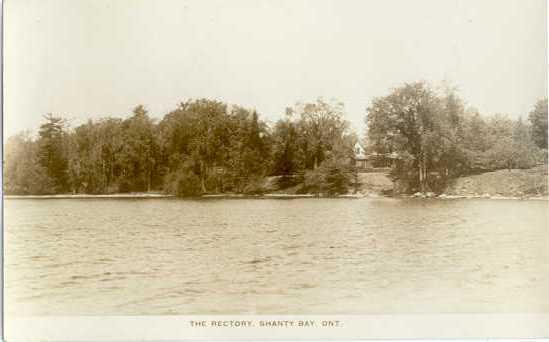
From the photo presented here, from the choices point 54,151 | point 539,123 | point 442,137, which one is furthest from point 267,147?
point 539,123

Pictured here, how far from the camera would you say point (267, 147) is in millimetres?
5270

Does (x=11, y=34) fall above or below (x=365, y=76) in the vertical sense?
above

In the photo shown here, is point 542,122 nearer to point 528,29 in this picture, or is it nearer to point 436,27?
point 528,29

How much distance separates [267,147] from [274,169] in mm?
217

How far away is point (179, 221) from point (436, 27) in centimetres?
288

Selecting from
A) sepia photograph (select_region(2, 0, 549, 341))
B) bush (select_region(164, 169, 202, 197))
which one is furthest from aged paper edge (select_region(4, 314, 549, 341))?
bush (select_region(164, 169, 202, 197))

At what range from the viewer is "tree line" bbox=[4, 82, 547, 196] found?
197 inches

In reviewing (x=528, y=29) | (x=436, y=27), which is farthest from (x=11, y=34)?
(x=528, y=29)

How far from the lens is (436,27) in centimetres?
495

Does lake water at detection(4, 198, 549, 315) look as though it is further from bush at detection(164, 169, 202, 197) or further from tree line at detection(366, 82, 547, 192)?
tree line at detection(366, 82, 547, 192)

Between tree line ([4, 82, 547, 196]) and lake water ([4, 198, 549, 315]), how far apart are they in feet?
0.89

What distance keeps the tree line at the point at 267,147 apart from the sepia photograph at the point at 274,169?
17 mm

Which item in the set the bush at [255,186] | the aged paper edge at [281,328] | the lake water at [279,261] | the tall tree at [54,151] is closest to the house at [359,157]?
the lake water at [279,261]

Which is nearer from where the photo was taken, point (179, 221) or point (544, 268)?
point (544, 268)
